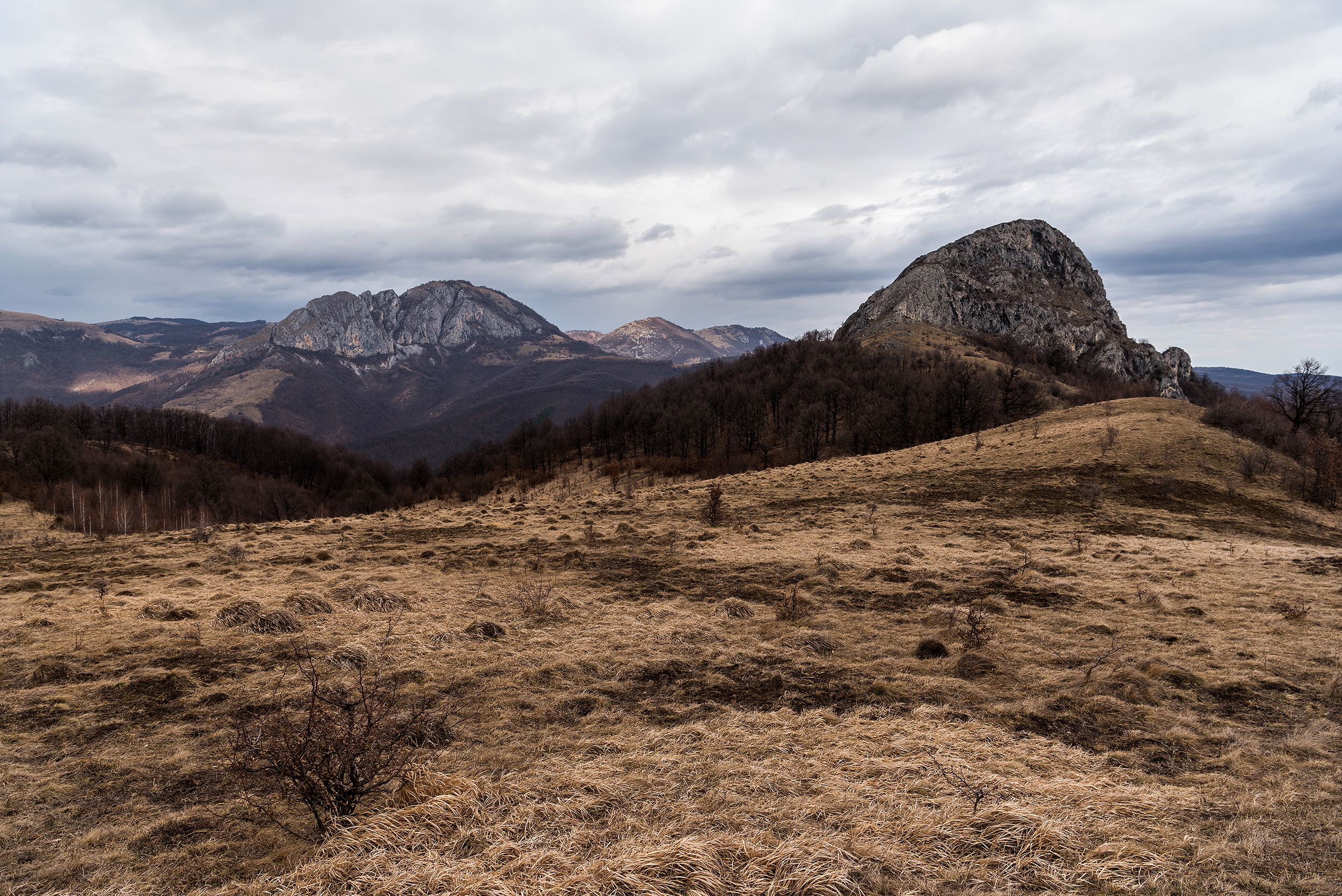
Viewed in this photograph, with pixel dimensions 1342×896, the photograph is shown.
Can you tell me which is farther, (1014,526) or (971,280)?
(971,280)

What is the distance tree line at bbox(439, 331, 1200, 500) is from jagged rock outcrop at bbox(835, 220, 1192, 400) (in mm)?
26637

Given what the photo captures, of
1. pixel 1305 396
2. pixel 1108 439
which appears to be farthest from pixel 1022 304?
pixel 1108 439

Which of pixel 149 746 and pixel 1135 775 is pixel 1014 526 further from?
pixel 149 746

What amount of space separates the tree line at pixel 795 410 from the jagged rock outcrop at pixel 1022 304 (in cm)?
2664

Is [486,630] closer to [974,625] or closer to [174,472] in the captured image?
[974,625]

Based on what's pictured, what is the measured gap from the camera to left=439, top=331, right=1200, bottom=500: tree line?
63.2 m

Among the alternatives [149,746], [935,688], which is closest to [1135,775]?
[935,688]

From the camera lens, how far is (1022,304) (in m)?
170

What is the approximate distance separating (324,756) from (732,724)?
448 cm

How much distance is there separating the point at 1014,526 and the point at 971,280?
190 meters

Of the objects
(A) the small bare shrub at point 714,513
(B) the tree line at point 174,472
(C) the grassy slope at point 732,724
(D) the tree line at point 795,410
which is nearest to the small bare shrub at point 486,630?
(C) the grassy slope at point 732,724

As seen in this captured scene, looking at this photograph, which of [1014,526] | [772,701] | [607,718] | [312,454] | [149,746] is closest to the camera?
[149,746]

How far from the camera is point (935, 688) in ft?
26.2

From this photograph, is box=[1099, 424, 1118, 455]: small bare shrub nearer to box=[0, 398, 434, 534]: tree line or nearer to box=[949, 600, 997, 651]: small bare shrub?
box=[949, 600, 997, 651]: small bare shrub
